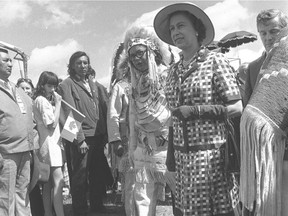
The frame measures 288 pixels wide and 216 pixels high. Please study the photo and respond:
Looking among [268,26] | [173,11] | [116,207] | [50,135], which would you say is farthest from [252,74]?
[116,207]

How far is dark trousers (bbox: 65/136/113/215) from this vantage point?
4.79 m

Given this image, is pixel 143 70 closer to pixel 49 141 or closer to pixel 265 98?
pixel 49 141

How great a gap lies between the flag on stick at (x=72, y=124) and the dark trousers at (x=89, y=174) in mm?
323

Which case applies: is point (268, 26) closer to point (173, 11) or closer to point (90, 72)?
point (173, 11)

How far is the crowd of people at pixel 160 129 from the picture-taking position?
187cm

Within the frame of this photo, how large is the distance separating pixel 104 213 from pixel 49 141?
4.49 ft

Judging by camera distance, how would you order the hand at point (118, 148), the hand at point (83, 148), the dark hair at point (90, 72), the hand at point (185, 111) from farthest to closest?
the dark hair at point (90, 72), the hand at point (83, 148), the hand at point (118, 148), the hand at point (185, 111)

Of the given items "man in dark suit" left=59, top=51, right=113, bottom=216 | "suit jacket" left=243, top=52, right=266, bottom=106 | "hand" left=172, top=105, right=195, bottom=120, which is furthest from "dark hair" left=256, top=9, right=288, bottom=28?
"man in dark suit" left=59, top=51, right=113, bottom=216

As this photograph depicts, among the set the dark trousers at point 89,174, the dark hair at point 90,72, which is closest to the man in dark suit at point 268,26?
the dark trousers at point 89,174

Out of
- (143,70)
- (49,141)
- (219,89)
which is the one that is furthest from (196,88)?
(49,141)

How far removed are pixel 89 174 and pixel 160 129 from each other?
1.94 meters

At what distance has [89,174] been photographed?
16.9ft

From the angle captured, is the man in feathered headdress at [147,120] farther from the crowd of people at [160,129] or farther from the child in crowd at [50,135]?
the child in crowd at [50,135]

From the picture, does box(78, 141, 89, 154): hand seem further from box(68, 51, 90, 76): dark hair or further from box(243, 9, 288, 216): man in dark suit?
box(243, 9, 288, 216): man in dark suit
